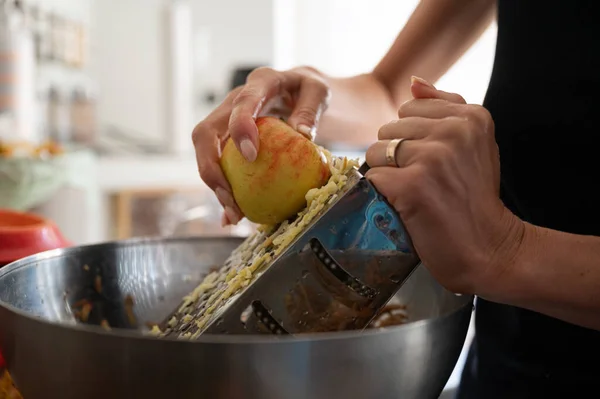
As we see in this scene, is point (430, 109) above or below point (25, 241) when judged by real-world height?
above

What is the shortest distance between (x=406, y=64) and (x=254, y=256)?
0.43 meters

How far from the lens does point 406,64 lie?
2.90 ft

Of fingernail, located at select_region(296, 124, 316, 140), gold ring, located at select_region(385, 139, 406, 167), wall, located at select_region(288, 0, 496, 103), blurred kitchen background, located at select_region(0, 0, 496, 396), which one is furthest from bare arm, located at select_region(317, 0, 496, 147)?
wall, located at select_region(288, 0, 496, 103)

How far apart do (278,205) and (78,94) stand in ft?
8.45

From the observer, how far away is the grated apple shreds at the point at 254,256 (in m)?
0.52

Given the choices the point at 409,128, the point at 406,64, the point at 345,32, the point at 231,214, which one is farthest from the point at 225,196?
the point at 345,32

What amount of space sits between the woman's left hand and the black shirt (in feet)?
0.76

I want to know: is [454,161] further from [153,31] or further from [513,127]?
[153,31]

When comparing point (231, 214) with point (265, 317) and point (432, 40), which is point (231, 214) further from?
point (432, 40)

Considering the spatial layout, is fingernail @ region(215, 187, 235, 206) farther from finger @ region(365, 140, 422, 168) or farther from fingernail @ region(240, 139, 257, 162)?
finger @ region(365, 140, 422, 168)

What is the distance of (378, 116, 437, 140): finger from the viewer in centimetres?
48

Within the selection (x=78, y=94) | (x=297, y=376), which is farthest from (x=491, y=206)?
(x=78, y=94)

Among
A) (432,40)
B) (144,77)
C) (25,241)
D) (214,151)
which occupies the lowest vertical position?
(144,77)

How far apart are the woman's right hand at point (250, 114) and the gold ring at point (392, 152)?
160 millimetres
